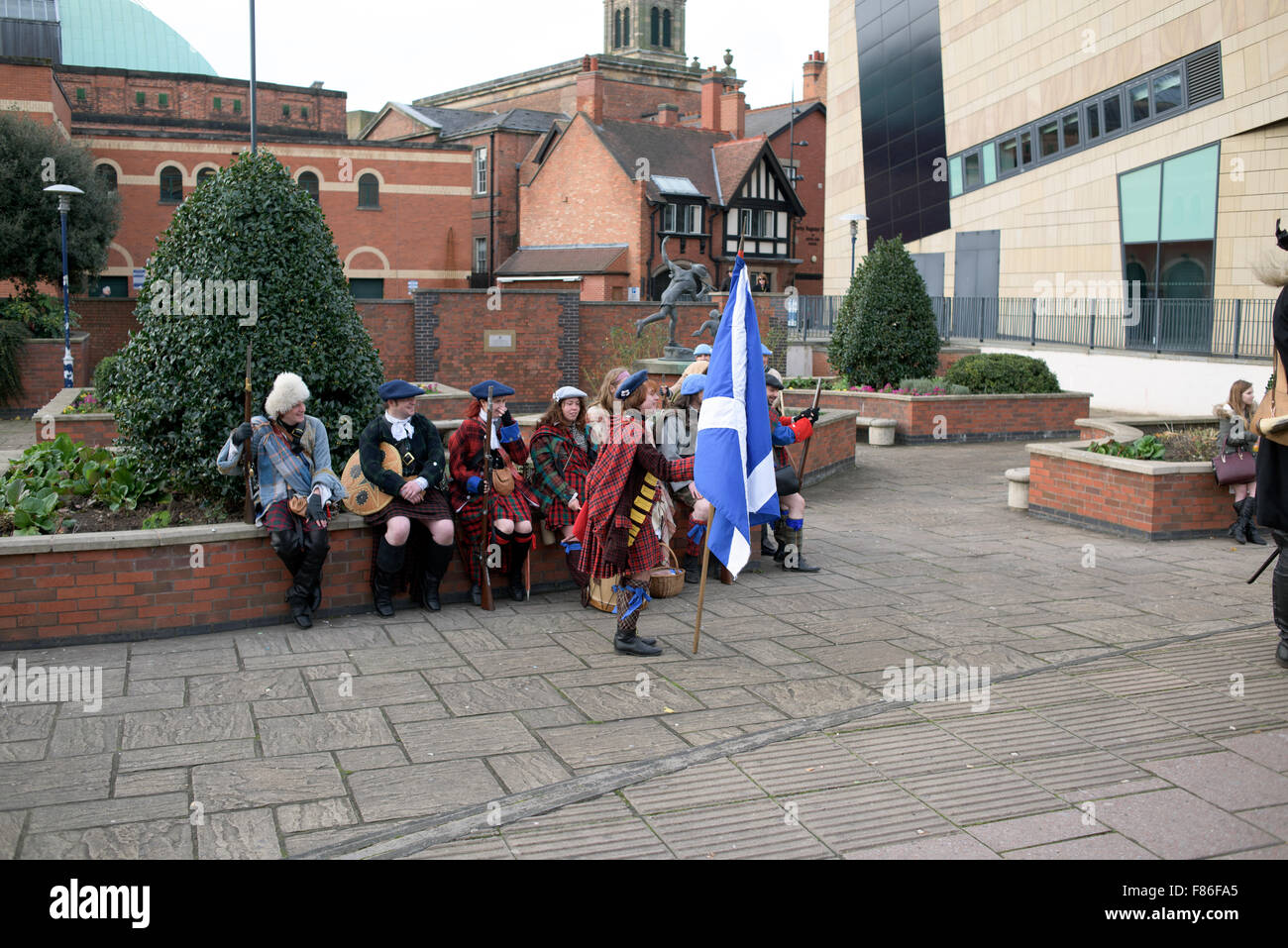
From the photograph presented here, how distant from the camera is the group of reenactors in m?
7.08

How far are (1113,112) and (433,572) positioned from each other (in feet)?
85.3

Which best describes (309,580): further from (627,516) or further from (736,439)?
(736,439)

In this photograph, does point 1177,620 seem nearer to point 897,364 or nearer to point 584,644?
point 584,644

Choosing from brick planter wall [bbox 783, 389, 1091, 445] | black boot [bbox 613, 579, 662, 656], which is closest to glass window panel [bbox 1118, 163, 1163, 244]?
brick planter wall [bbox 783, 389, 1091, 445]

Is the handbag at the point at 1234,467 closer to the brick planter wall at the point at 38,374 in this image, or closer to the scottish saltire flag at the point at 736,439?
the scottish saltire flag at the point at 736,439

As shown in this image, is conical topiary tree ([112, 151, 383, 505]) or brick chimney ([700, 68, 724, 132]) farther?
brick chimney ([700, 68, 724, 132])

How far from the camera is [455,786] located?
5.07m

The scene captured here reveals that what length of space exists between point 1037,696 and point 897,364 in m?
14.5

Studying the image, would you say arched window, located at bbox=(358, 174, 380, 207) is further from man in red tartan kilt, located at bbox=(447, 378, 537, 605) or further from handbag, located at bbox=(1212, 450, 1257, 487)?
handbag, located at bbox=(1212, 450, 1257, 487)

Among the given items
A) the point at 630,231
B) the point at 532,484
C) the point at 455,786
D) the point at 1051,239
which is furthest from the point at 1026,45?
the point at 455,786

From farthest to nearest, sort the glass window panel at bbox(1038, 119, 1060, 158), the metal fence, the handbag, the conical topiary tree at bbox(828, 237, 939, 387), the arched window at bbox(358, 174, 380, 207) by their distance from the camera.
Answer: the arched window at bbox(358, 174, 380, 207), the glass window panel at bbox(1038, 119, 1060, 158), the metal fence, the conical topiary tree at bbox(828, 237, 939, 387), the handbag

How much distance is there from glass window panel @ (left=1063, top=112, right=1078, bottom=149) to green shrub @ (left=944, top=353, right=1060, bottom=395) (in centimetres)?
1278

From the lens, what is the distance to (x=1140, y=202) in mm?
27359

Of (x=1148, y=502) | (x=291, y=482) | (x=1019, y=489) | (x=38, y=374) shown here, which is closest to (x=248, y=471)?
(x=291, y=482)
